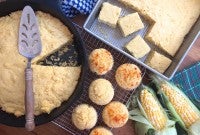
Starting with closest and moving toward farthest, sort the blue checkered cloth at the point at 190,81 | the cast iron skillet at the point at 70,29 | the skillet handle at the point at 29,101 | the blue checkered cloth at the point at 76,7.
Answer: the skillet handle at the point at 29,101 → the cast iron skillet at the point at 70,29 → the blue checkered cloth at the point at 76,7 → the blue checkered cloth at the point at 190,81

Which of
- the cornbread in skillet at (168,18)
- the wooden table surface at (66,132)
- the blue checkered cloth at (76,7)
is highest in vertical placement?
the cornbread in skillet at (168,18)

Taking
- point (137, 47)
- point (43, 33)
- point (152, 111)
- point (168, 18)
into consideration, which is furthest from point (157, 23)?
point (43, 33)

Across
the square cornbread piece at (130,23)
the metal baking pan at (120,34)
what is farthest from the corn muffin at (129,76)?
the square cornbread piece at (130,23)

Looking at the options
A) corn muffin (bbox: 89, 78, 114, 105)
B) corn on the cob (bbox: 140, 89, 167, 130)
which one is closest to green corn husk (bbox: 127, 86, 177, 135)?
corn on the cob (bbox: 140, 89, 167, 130)

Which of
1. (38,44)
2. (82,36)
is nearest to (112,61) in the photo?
(82,36)

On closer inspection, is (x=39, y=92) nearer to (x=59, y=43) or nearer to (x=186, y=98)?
(x=59, y=43)

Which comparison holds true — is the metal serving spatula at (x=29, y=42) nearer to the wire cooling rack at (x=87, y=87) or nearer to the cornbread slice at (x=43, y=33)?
the cornbread slice at (x=43, y=33)
